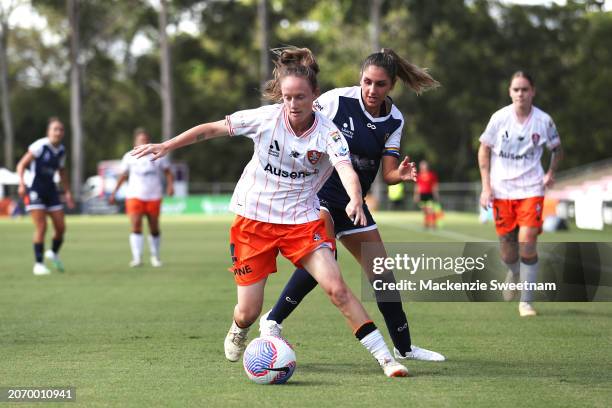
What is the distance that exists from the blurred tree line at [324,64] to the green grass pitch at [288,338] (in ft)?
160

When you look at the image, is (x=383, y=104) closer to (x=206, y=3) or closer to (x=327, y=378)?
(x=327, y=378)

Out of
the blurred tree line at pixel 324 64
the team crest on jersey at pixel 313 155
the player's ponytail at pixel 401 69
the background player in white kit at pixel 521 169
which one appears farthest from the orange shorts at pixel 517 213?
the blurred tree line at pixel 324 64

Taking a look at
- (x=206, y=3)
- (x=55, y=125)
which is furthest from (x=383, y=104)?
(x=206, y=3)

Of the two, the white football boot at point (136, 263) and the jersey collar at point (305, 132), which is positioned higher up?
the jersey collar at point (305, 132)

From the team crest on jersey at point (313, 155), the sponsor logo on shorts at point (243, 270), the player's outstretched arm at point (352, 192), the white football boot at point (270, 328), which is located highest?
the team crest on jersey at point (313, 155)

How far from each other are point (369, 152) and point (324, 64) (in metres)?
59.0

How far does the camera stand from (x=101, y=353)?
791 centimetres

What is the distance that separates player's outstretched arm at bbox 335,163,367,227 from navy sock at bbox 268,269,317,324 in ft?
4.40

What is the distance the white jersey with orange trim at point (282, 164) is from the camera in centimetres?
662

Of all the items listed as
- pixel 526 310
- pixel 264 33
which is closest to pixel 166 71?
pixel 264 33

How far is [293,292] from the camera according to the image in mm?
Answer: 7660

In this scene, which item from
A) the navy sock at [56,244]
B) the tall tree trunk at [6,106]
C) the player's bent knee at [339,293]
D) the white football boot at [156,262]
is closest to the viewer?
the player's bent knee at [339,293]

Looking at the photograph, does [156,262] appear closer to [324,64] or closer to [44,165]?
[44,165]

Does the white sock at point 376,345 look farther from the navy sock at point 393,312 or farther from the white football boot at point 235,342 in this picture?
the white football boot at point 235,342
